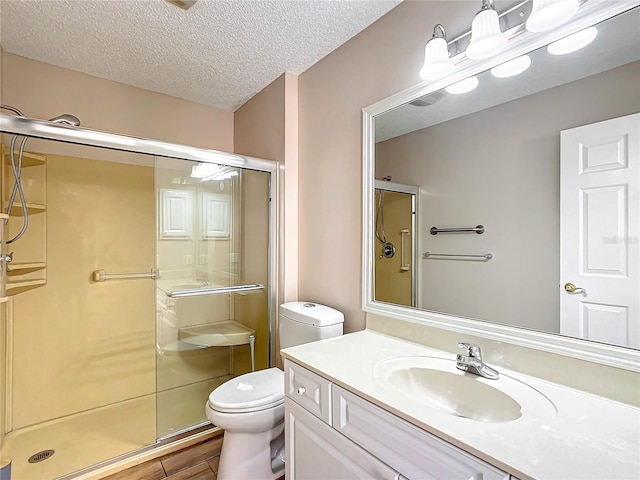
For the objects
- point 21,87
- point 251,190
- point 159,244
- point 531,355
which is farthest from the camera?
point 251,190

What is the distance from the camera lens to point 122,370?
7.66 ft

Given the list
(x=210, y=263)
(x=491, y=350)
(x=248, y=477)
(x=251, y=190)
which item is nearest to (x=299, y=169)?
(x=251, y=190)

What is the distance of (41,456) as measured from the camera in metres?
1.82

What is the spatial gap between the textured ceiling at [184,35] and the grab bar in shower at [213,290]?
146 centimetres

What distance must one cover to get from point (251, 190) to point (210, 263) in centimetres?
58

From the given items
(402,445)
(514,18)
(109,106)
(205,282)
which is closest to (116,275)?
(205,282)

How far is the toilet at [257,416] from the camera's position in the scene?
1521 mm

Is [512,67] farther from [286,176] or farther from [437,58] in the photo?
[286,176]

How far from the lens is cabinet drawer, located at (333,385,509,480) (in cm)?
73

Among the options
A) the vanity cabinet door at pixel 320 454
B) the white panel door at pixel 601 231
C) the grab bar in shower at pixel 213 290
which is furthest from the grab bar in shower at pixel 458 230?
the grab bar in shower at pixel 213 290

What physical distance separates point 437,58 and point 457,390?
124 cm

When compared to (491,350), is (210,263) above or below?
above

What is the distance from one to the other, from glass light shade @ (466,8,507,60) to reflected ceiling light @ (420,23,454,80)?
4.5 inches

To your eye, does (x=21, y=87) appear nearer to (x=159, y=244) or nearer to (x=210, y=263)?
(x=159, y=244)
